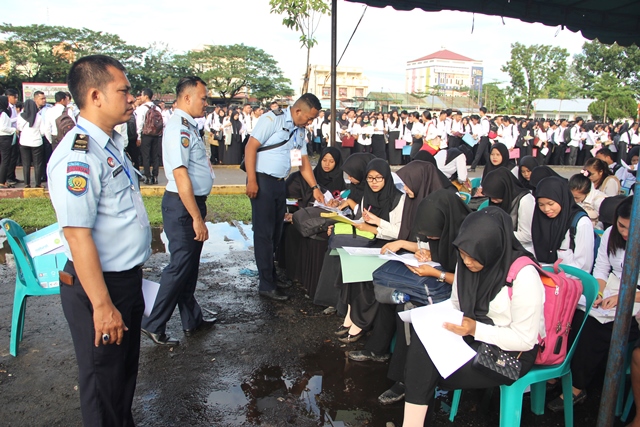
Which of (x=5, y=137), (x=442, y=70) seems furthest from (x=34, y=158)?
(x=442, y=70)

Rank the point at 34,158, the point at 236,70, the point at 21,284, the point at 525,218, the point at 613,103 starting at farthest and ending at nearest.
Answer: the point at 236,70 < the point at 613,103 < the point at 34,158 < the point at 525,218 < the point at 21,284

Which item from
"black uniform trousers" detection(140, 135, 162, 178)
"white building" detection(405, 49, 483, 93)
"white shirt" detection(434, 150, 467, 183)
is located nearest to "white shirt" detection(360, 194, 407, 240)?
"white shirt" detection(434, 150, 467, 183)

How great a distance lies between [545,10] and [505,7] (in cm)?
50

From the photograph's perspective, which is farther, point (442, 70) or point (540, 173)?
point (442, 70)

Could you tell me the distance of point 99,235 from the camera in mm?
1979

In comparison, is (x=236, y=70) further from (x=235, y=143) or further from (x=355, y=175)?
(x=355, y=175)

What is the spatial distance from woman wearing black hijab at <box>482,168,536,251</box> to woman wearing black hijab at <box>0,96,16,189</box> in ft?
26.8

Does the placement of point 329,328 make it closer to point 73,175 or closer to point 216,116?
point 73,175

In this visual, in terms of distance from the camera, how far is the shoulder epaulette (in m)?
1.88

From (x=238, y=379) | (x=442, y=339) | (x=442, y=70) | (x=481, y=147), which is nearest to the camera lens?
(x=442, y=339)

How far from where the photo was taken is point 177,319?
4.16 m

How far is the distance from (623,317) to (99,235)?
2.12m

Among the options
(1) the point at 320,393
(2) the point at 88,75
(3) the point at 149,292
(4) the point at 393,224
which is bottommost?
(1) the point at 320,393

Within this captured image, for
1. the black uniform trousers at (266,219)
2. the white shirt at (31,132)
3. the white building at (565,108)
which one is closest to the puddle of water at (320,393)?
the black uniform trousers at (266,219)
